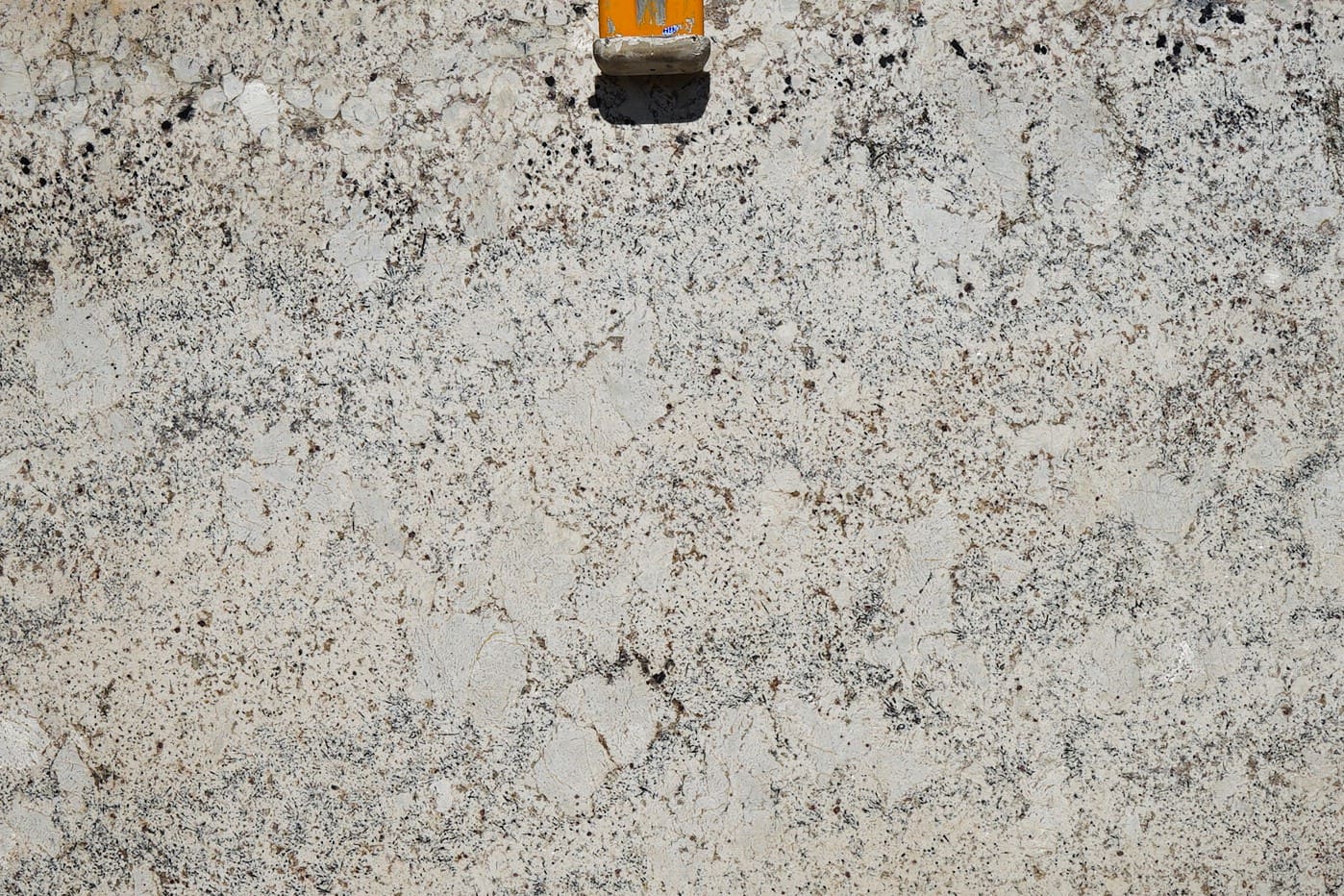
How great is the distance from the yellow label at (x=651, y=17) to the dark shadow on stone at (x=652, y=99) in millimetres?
103

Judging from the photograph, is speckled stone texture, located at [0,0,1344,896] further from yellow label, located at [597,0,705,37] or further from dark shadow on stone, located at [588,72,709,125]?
yellow label, located at [597,0,705,37]

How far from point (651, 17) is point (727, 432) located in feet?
2.48

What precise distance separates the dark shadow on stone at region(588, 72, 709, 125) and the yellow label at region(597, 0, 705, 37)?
0.34ft

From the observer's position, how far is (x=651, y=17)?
1.40 meters

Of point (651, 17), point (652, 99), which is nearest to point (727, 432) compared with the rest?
point (652, 99)

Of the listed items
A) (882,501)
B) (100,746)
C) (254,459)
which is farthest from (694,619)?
→ (100,746)

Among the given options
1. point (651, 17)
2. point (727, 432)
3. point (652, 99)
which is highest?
point (651, 17)

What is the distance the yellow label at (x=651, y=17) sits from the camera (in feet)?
4.58

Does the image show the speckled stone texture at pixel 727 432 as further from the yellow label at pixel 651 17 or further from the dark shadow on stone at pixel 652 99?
the yellow label at pixel 651 17

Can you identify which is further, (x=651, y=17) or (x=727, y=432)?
(x=727, y=432)

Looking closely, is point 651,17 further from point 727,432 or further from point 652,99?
point 727,432

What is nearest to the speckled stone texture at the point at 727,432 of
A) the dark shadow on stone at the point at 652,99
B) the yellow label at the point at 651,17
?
the dark shadow on stone at the point at 652,99

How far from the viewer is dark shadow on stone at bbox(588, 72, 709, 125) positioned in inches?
59.3

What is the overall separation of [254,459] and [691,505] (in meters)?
0.85
